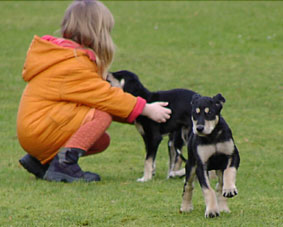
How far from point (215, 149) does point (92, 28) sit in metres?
2.73

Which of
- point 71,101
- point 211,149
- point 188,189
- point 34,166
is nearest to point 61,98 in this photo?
point 71,101

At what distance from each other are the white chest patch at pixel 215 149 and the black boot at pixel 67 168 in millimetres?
2249

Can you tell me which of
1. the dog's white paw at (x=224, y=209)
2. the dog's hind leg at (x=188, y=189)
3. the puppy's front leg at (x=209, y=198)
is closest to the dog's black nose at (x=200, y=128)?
the puppy's front leg at (x=209, y=198)

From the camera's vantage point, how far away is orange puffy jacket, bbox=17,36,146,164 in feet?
23.3

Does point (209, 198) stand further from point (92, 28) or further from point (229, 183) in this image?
point (92, 28)

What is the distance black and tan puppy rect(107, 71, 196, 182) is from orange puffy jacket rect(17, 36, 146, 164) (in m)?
0.42

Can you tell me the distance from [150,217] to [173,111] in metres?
2.39

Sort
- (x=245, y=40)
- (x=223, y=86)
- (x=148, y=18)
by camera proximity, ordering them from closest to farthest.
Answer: (x=223, y=86) < (x=245, y=40) < (x=148, y=18)

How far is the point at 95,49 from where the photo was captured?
24.0 ft

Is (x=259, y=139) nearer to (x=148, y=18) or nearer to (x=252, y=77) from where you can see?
(x=252, y=77)

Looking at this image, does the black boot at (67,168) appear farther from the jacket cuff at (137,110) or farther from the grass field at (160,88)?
the jacket cuff at (137,110)

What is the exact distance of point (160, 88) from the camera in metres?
14.1

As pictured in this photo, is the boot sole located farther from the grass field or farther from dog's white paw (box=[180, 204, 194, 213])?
dog's white paw (box=[180, 204, 194, 213])

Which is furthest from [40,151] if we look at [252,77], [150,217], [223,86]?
[252,77]
